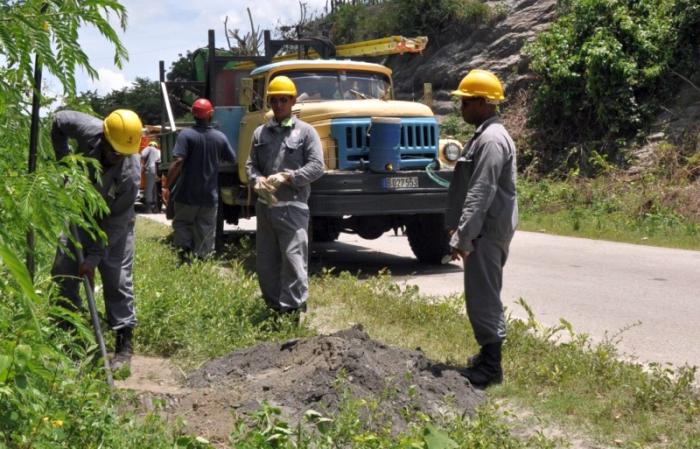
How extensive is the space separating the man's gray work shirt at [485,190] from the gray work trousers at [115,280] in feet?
7.28

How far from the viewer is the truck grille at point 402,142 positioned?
11391 millimetres

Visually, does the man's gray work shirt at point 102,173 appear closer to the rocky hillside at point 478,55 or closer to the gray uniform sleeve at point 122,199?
the gray uniform sleeve at point 122,199

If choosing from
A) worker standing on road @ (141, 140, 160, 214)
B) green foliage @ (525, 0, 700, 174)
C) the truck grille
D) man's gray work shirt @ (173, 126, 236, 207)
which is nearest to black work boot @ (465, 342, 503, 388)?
man's gray work shirt @ (173, 126, 236, 207)

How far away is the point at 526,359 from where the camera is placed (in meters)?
6.61

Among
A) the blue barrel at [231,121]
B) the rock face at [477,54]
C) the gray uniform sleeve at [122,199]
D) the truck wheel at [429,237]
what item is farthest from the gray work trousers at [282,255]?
the rock face at [477,54]

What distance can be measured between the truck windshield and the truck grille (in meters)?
0.84

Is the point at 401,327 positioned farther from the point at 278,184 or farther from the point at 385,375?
the point at 385,375

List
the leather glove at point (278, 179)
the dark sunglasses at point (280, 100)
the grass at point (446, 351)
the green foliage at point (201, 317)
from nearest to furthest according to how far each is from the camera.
A: the grass at point (446, 351), the green foliage at point (201, 317), the leather glove at point (278, 179), the dark sunglasses at point (280, 100)

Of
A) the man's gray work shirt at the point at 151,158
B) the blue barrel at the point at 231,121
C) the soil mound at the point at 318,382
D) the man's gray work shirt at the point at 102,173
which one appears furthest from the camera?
the man's gray work shirt at the point at 151,158

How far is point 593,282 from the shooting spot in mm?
10750

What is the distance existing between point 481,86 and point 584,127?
1616cm

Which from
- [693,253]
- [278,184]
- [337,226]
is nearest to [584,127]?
[693,253]

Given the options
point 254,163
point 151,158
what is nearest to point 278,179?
point 254,163

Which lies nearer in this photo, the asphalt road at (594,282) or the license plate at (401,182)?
the asphalt road at (594,282)
